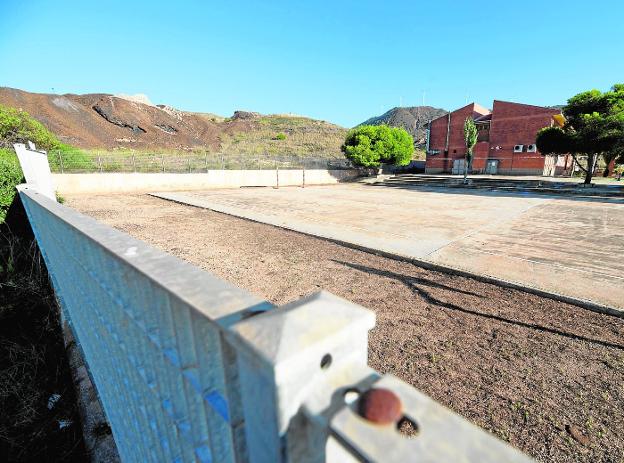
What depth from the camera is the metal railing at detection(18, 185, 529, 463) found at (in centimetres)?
50

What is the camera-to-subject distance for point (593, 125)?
19484 mm

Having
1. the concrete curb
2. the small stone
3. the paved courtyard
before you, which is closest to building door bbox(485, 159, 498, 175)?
the paved courtyard

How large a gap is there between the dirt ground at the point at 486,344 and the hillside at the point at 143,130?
153 feet

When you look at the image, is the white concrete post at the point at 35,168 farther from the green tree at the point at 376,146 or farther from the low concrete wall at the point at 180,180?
the green tree at the point at 376,146

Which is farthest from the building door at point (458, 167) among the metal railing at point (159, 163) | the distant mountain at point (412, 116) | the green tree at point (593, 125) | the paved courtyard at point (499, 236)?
the distant mountain at point (412, 116)

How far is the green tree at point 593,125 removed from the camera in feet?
61.8

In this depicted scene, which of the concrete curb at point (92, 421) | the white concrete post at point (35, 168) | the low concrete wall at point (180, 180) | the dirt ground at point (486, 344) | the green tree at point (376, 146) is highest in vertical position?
the green tree at point (376, 146)

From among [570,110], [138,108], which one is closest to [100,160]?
[570,110]

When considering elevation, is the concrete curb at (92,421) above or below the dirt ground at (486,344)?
below

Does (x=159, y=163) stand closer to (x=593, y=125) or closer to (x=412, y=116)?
(x=593, y=125)

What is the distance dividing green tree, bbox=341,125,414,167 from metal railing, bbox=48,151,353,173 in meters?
2.90

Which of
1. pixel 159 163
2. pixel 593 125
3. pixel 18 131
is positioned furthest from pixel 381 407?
pixel 18 131

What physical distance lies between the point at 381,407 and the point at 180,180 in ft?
79.5

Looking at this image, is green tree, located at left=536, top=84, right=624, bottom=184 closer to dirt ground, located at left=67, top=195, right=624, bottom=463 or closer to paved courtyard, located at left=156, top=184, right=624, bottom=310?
paved courtyard, located at left=156, top=184, right=624, bottom=310
